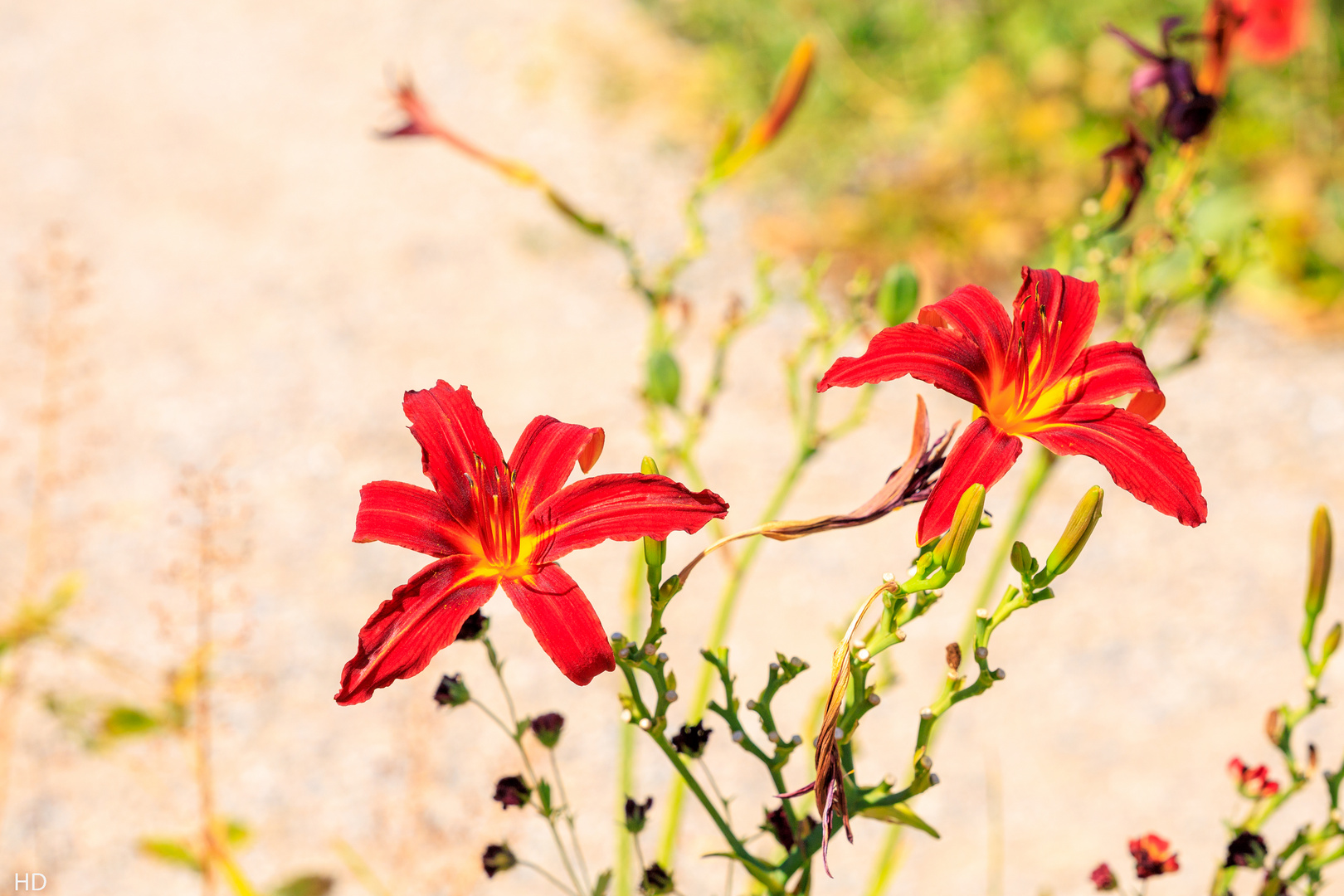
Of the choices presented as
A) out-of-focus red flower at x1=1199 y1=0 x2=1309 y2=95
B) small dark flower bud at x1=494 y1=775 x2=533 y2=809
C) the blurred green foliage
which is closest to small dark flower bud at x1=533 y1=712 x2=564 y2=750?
small dark flower bud at x1=494 y1=775 x2=533 y2=809

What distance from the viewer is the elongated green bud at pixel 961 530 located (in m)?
0.47

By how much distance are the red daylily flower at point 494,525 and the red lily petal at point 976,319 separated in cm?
14

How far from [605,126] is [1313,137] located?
205 centimetres

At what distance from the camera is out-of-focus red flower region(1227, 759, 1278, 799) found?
66 centimetres

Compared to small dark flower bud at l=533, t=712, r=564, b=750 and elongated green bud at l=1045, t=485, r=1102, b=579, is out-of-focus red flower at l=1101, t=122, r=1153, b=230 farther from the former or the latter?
small dark flower bud at l=533, t=712, r=564, b=750

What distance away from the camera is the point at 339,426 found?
2.54m

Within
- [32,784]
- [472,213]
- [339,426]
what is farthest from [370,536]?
[472,213]

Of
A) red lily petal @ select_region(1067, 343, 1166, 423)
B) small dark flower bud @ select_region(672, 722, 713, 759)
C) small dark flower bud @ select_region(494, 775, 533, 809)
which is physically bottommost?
small dark flower bud @ select_region(672, 722, 713, 759)

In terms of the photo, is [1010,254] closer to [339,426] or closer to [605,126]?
[605,126]

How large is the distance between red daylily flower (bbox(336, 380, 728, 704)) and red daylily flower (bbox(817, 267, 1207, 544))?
0.10m

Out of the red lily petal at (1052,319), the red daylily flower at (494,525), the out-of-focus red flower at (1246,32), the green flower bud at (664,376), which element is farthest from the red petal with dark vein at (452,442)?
the out-of-focus red flower at (1246,32)

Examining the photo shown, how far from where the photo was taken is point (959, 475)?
488mm

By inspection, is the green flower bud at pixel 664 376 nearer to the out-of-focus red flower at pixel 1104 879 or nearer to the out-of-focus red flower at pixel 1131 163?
the out-of-focus red flower at pixel 1131 163

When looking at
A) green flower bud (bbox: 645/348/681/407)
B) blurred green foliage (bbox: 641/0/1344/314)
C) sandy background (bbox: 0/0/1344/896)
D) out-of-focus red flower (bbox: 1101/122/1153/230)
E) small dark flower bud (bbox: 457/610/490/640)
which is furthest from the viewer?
blurred green foliage (bbox: 641/0/1344/314)
